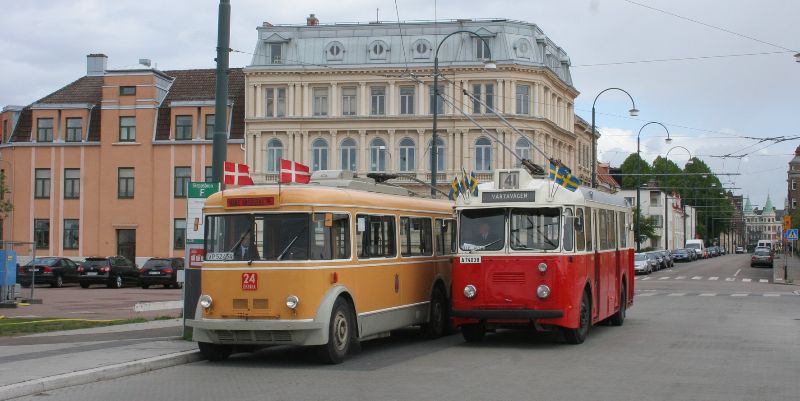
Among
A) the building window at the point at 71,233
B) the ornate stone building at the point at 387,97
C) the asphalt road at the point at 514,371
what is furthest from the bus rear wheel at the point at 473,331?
the building window at the point at 71,233

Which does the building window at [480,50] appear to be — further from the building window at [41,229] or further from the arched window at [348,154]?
the building window at [41,229]

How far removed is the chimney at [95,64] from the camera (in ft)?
213

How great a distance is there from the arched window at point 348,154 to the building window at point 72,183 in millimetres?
16324

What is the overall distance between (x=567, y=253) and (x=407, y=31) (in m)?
48.1

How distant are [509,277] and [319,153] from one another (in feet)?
157

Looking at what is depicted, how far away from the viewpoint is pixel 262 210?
13836 mm

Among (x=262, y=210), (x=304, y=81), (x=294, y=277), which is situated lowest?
(x=294, y=277)

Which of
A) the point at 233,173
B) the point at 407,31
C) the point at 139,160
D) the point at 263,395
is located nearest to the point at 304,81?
the point at 407,31

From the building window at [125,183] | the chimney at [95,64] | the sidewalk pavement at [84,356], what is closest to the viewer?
the sidewalk pavement at [84,356]

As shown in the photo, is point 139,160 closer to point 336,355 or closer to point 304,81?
point 304,81

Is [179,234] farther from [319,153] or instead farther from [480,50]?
[480,50]

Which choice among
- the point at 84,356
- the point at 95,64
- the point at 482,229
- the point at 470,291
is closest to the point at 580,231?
the point at 482,229

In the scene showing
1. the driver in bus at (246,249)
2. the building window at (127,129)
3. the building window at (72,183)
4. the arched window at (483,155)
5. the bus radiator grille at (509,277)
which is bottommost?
the bus radiator grille at (509,277)

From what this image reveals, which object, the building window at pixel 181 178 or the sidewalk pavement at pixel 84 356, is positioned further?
the building window at pixel 181 178
